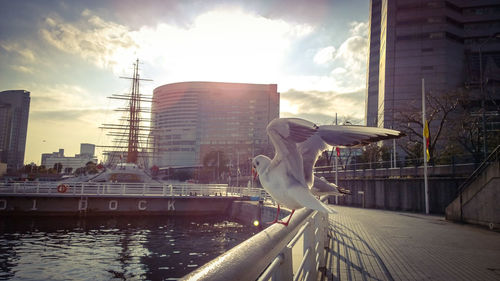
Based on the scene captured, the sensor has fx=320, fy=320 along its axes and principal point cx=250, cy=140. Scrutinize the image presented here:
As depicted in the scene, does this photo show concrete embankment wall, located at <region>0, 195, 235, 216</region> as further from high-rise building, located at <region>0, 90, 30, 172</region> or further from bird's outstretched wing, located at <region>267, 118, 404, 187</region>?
high-rise building, located at <region>0, 90, 30, 172</region>

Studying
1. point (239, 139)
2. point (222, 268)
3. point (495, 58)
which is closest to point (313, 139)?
point (222, 268)

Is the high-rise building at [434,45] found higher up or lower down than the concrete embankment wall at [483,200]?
higher up

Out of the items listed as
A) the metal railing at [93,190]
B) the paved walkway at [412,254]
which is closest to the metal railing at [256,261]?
the paved walkway at [412,254]

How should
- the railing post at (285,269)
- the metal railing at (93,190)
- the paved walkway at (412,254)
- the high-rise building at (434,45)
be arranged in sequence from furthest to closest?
the high-rise building at (434,45)
the metal railing at (93,190)
the paved walkway at (412,254)
the railing post at (285,269)

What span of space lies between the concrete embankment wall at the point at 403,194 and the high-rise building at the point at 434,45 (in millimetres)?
31033

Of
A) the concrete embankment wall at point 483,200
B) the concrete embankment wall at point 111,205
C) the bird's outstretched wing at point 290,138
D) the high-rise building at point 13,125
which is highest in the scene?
the high-rise building at point 13,125

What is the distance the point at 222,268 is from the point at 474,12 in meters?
70.3

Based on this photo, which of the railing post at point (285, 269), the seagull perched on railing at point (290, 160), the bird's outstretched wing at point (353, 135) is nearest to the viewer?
the railing post at point (285, 269)

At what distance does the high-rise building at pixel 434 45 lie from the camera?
51.2m

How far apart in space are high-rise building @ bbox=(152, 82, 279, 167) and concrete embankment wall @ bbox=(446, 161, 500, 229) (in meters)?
127

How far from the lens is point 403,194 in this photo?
2038cm

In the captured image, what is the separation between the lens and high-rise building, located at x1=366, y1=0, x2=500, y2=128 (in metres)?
51.2

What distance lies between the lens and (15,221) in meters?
23.7

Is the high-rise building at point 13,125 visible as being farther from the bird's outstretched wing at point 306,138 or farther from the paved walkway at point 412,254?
the bird's outstretched wing at point 306,138
